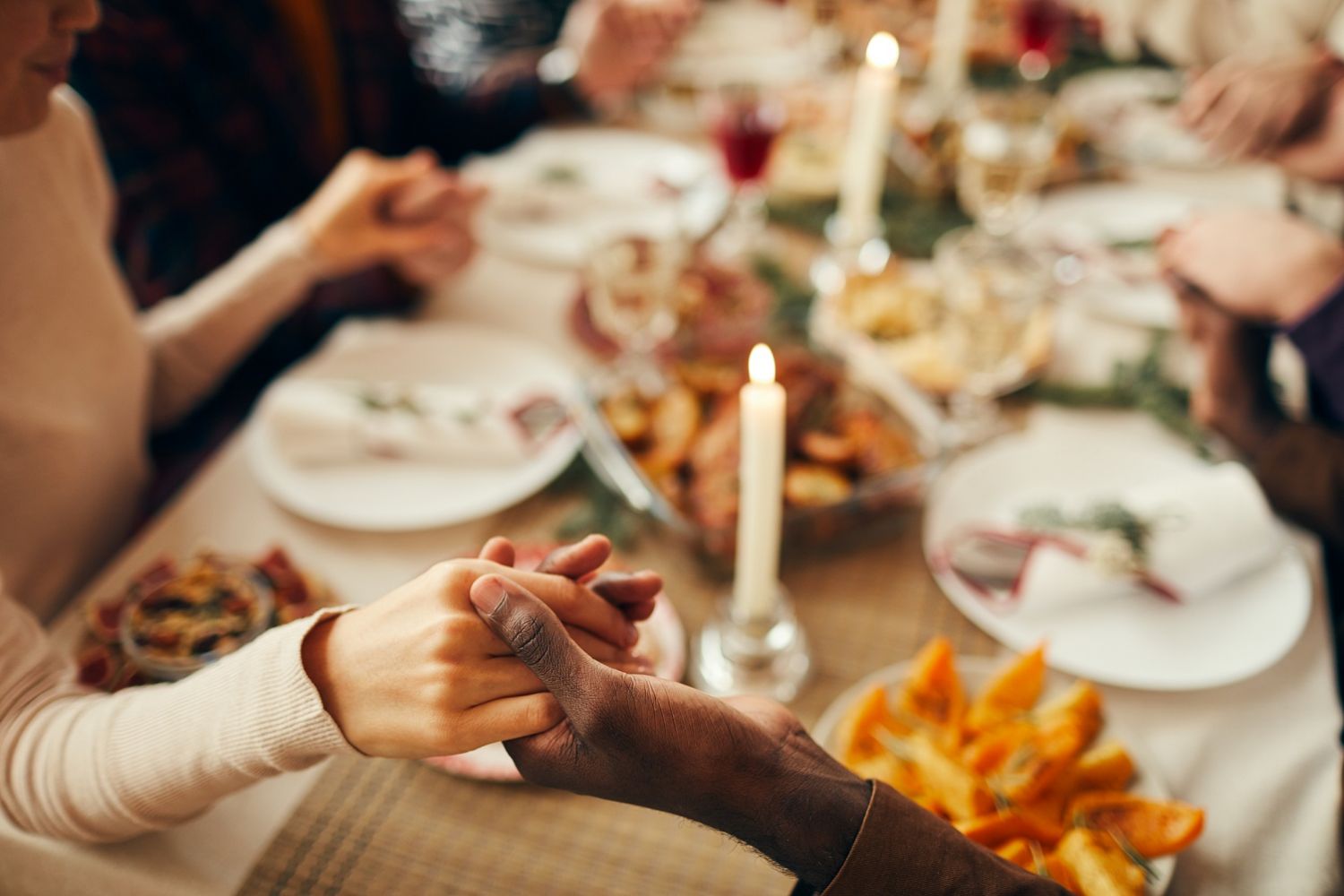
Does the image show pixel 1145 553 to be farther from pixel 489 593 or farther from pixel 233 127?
pixel 233 127

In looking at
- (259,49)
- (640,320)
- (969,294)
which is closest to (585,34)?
(259,49)

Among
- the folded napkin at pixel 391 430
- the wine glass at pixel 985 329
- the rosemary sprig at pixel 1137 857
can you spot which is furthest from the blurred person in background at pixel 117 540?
the wine glass at pixel 985 329

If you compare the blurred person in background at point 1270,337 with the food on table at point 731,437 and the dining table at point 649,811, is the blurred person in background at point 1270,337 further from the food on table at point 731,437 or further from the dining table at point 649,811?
the food on table at point 731,437

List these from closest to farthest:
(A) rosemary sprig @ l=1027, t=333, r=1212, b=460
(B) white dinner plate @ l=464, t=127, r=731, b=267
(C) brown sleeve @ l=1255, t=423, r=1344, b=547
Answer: (C) brown sleeve @ l=1255, t=423, r=1344, b=547
(A) rosemary sprig @ l=1027, t=333, r=1212, b=460
(B) white dinner plate @ l=464, t=127, r=731, b=267

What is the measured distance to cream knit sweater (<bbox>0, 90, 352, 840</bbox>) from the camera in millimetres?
682

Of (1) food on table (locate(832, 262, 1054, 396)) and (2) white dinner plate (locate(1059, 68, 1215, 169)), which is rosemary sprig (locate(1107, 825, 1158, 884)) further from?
(2) white dinner plate (locate(1059, 68, 1215, 169))

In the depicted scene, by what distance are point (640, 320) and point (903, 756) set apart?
694 millimetres

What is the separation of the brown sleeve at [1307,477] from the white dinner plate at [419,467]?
2.68 feet

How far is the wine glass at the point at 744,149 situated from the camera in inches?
60.5

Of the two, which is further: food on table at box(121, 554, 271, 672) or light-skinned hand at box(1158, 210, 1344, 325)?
light-skinned hand at box(1158, 210, 1344, 325)

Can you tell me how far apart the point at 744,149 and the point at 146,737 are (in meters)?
1.24

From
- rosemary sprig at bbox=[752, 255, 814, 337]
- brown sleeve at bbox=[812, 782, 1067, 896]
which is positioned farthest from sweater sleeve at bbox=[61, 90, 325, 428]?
brown sleeve at bbox=[812, 782, 1067, 896]

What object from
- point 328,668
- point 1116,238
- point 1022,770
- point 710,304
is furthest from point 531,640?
point 1116,238

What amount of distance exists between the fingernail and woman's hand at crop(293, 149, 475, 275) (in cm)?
90
